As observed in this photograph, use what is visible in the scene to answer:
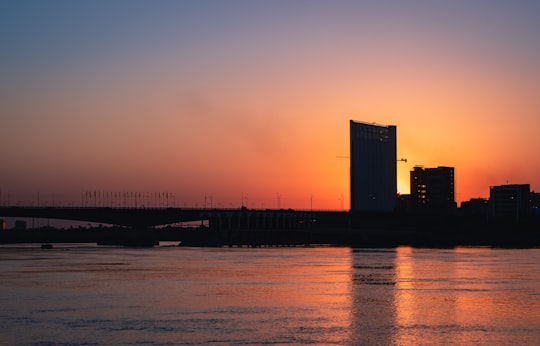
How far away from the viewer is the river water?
5769cm

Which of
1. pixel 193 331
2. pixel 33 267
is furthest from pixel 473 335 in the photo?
pixel 33 267

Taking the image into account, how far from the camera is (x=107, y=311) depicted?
71.1m

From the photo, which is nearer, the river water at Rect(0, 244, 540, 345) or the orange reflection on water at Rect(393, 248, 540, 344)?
the river water at Rect(0, 244, 540, 345)

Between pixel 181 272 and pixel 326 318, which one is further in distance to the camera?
pixel 181 272

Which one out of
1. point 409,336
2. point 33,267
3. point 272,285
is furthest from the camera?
point 33,267

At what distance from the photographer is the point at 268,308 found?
7425 cm

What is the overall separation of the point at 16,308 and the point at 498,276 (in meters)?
67.4

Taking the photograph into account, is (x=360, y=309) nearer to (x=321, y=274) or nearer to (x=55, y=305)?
(x=55, y=305)

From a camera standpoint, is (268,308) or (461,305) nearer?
(268,308)

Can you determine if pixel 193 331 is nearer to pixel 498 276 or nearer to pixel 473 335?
pixel 473 335

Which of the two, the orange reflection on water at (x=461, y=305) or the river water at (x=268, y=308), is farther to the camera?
the orange reflection on water at (x=461, y=305)

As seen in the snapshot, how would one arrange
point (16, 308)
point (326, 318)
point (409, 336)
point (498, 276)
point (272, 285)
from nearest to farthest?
point (409, 336)
point (326, 318)
point (16, 308)
point (272, 285)
point (498, 276)

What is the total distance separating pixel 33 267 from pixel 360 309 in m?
78.6

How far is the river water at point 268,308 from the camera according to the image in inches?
2271
